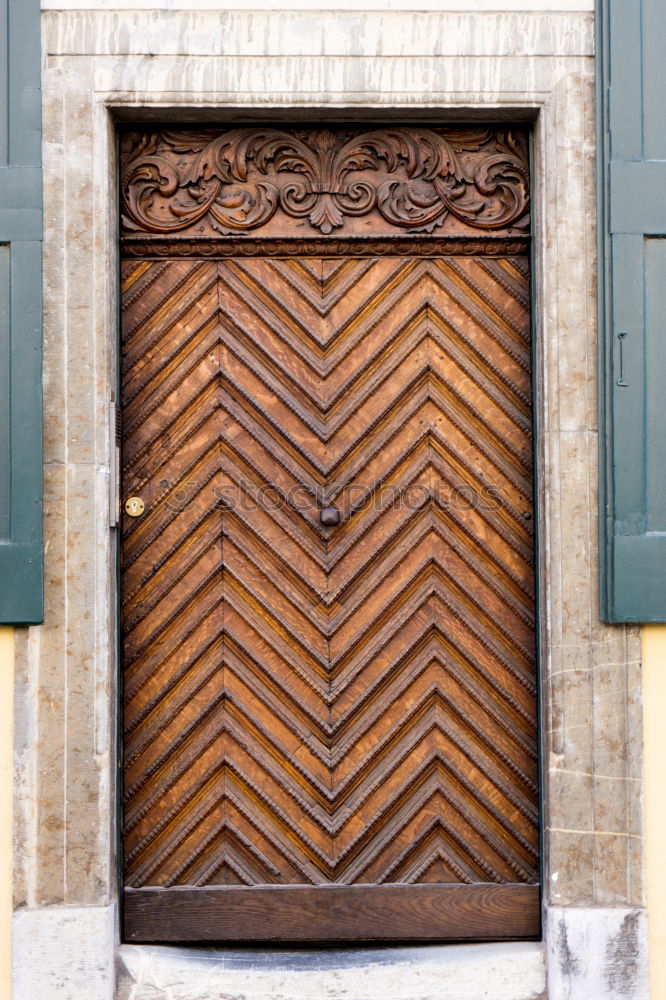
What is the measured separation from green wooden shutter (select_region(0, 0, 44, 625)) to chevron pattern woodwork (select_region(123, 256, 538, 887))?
15.9 inches

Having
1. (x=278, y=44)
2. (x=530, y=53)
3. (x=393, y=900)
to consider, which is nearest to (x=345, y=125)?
(x=278, y=44)

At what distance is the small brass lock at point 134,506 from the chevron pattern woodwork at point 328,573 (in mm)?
43

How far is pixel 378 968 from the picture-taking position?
12.1 ft

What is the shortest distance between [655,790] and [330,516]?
5.04 ft

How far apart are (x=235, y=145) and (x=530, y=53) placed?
3.73 feet

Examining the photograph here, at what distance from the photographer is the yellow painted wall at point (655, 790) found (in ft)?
11.8

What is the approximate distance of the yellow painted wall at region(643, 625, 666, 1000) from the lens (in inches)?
142

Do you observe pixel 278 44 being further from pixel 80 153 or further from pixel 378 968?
pixel 378 968

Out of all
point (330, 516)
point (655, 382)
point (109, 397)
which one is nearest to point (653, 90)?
point (655, 382)

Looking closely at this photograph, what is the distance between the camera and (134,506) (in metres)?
3.87

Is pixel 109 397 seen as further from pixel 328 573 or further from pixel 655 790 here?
pixel 655 790

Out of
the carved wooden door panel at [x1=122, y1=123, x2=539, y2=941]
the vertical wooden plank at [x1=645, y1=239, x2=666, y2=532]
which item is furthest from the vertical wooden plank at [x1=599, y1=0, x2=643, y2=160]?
the carved wooden door panel at [x1=122, y1=123, x2=539, y2=941]

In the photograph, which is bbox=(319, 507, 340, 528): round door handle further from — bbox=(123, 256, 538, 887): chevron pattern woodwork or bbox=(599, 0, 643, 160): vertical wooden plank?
bbox=(599, 0, 643, 160): vertical wooden plank

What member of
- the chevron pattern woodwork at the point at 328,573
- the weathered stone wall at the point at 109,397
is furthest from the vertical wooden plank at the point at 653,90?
the chevron pattern woodwork at the point at 328,573
